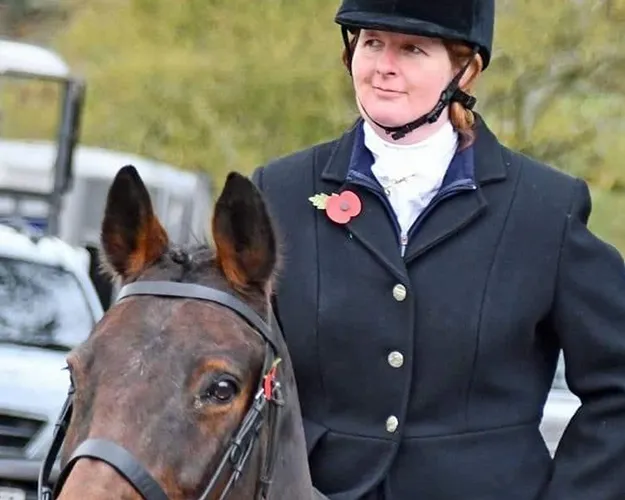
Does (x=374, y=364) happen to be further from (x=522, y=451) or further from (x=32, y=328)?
(x=32, y=328)

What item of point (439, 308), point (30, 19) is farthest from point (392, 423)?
point (30, 19)

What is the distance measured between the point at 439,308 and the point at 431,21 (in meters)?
0.65

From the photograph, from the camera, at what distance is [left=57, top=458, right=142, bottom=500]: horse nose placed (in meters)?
2.88

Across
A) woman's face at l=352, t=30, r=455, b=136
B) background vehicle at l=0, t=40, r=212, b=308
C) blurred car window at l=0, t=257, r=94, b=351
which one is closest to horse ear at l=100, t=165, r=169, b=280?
woman's face at l=352, t=30, r=455, b=136

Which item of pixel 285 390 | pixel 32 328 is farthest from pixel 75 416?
pixel 32 328

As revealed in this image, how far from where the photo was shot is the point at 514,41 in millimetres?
16141

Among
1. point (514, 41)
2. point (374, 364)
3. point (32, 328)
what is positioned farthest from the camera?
point (514, 41)

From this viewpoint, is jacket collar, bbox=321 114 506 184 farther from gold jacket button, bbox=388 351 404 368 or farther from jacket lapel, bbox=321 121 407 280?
gold jacket button, bbox=388 351 404 368

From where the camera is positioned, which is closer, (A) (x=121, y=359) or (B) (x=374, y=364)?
(A) (x=121, y=359)

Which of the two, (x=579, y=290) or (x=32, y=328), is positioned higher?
(x=579, y=290)

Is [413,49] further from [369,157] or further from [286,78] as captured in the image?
[286,78]

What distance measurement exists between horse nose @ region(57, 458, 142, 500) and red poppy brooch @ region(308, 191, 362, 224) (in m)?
1.08

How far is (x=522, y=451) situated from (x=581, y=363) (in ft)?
0.80

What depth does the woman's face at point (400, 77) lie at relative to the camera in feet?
12.3
